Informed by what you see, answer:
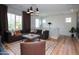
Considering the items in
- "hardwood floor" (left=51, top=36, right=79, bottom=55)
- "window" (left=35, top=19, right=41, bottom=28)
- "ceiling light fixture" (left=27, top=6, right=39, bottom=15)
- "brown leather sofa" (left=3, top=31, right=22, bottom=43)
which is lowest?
"hardwood floor" (left=51, top=36, right=79, bottom=55)

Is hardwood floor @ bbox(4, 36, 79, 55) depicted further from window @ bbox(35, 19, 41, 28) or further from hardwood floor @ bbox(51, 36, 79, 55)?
window @ bbox(35, 19, 41, 28)

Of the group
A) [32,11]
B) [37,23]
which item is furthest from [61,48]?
[32,11]

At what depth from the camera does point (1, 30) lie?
3.98 meters

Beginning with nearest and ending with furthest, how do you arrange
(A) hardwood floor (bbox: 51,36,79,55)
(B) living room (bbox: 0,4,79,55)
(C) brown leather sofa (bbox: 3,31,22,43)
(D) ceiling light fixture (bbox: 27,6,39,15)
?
1. (A) hardwood floor (bbox: 51,36,79,55)
2. (B) living room (bbox: 0,4,79,55)
3. (D) ceiling light fixture (bbox: 27,6,39,15)
4. (C) brown leather sofa (bbox: 3,31,22,43)

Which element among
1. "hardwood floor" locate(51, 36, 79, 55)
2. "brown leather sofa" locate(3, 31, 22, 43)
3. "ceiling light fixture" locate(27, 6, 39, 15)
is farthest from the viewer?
"brown leather sofa" locate(3, 31, 22, 43)

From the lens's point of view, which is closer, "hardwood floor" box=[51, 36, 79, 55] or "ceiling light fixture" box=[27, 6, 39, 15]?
"hardwood floor" box=[51, 36, 79, 55]

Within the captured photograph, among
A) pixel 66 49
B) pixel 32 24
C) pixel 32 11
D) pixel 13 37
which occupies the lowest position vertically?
pixel 66 49

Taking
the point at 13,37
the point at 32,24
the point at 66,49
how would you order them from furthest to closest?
the point at 13,37 → the point at 32,24 → the point at 66,49

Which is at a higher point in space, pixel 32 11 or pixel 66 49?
pixel 32 11

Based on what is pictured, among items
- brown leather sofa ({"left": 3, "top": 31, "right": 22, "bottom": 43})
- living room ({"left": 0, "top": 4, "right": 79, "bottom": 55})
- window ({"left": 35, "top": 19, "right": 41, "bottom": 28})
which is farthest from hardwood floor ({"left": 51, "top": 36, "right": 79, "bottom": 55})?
brown leather sofa ({"left": 3, "top": 31, "right": 22, "bottom": 43})

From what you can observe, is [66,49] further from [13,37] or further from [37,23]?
[13,37]

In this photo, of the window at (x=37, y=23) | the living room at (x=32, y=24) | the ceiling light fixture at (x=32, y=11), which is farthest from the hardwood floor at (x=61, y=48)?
the ceiling light fixture at (x=32, y=11)
